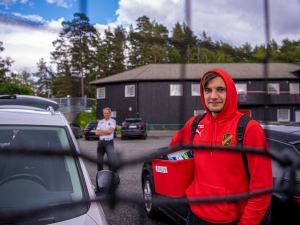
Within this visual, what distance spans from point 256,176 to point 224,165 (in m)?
0.18

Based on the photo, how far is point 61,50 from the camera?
83 centimetres

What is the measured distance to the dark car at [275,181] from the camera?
911 millimetres

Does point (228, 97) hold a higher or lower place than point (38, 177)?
higher

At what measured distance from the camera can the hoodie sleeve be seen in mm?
1495

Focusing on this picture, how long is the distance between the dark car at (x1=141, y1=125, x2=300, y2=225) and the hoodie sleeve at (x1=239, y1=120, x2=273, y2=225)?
0.07 meters

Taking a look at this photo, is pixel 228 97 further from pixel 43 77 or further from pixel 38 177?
pixel 38 177

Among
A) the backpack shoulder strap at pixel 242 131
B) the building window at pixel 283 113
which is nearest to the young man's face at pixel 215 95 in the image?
the backpack shoulder strap at pixel 242 131

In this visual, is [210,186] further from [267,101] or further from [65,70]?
[65,70]

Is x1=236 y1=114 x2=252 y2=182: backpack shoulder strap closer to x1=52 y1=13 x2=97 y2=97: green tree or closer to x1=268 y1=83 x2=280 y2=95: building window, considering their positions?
x1=268 y1=83 x2=280 y2=95: building window

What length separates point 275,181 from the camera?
116 centimetres

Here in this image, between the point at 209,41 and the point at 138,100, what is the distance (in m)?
1.24

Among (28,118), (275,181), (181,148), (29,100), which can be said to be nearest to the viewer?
(181,148)

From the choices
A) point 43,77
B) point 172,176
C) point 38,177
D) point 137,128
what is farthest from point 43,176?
point 137,128

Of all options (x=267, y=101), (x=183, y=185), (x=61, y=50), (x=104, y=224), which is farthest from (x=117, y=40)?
(x=104, y=224)
